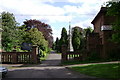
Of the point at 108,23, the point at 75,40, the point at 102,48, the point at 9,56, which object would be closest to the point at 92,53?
the point at 102,48

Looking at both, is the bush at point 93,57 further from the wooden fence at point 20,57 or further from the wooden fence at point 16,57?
Answer: the wooden fence at point 16,57

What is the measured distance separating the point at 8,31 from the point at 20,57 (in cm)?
832

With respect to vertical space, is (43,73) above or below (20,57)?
below

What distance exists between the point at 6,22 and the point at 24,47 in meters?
17.0

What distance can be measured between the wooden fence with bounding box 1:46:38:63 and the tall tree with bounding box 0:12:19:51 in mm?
6116

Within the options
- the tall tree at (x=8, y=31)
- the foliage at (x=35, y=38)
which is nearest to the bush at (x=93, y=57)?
the tall tree at (x=8, y=31)

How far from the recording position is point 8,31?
2817 cm

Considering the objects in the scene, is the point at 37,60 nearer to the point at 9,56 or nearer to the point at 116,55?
the point at 9,56

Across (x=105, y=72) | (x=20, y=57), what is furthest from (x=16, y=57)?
(x=105, y=72)

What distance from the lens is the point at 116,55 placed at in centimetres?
2181

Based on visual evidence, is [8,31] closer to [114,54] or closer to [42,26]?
[114,54]

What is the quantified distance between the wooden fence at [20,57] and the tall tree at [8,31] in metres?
6.12

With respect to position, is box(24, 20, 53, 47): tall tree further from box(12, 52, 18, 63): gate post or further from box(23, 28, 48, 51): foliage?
box(12, 52, 18, 63): gate post

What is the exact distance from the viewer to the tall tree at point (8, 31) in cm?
2778
